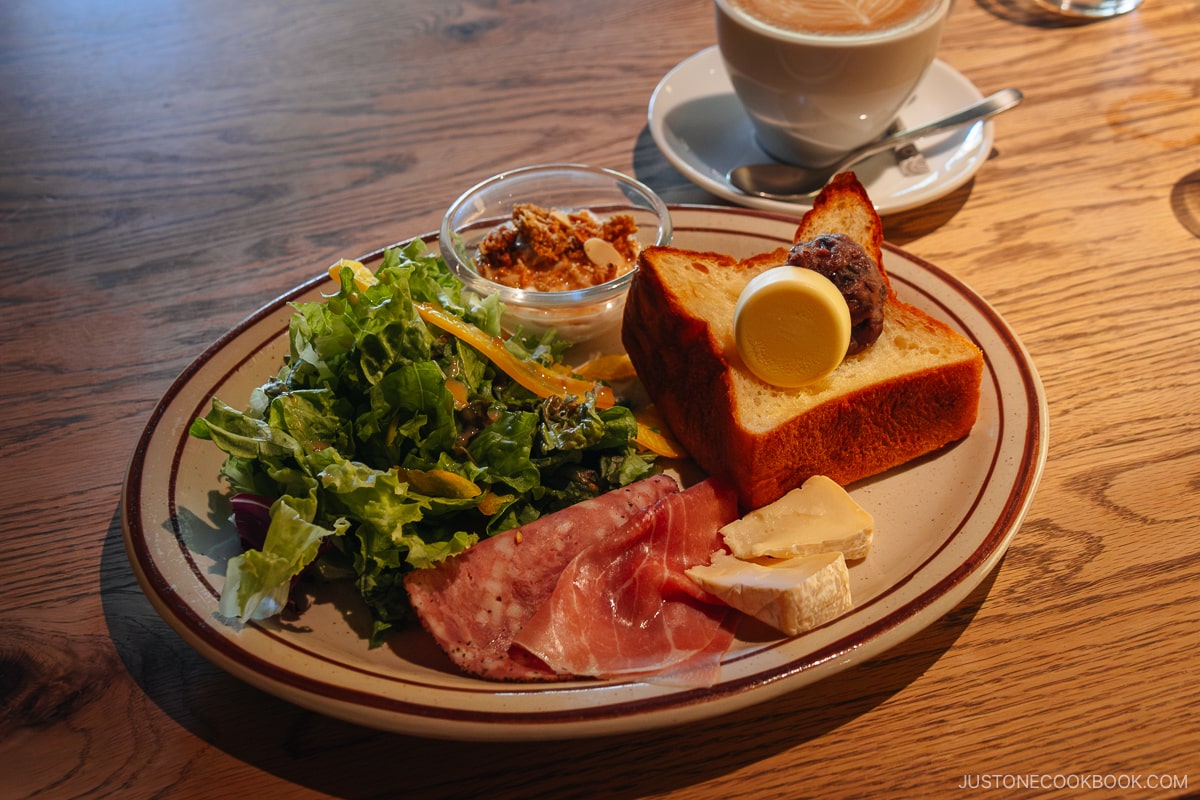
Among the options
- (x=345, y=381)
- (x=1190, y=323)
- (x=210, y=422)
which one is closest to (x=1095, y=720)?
(x=1190, y=323)

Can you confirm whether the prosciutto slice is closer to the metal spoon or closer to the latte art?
the metal spoon

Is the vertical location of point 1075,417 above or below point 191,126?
below

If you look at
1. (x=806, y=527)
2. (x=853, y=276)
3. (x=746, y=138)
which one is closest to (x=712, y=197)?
(x=746, y=138)

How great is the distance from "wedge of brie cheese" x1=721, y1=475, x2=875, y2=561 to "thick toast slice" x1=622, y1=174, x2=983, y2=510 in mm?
91

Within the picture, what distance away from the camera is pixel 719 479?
1.87 meters

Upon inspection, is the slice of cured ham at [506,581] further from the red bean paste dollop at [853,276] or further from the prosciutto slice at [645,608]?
the red bean paste dollop at [853,276]

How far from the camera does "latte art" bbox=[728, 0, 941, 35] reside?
8.30 ft

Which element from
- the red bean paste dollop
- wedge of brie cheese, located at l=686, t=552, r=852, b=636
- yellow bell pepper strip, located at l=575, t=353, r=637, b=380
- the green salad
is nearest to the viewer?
wedge of brie cheese, located at l=686, t=552, r=852, b=636

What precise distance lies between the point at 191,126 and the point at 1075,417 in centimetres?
308

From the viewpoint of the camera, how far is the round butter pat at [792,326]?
5.77ft

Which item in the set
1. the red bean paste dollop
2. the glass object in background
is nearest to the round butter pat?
the red bean paste dollop

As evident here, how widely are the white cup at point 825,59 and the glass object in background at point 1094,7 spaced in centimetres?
142

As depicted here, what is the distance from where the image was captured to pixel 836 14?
2568 millimetres

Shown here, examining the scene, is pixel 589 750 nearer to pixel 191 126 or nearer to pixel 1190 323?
pixel 1190 323
